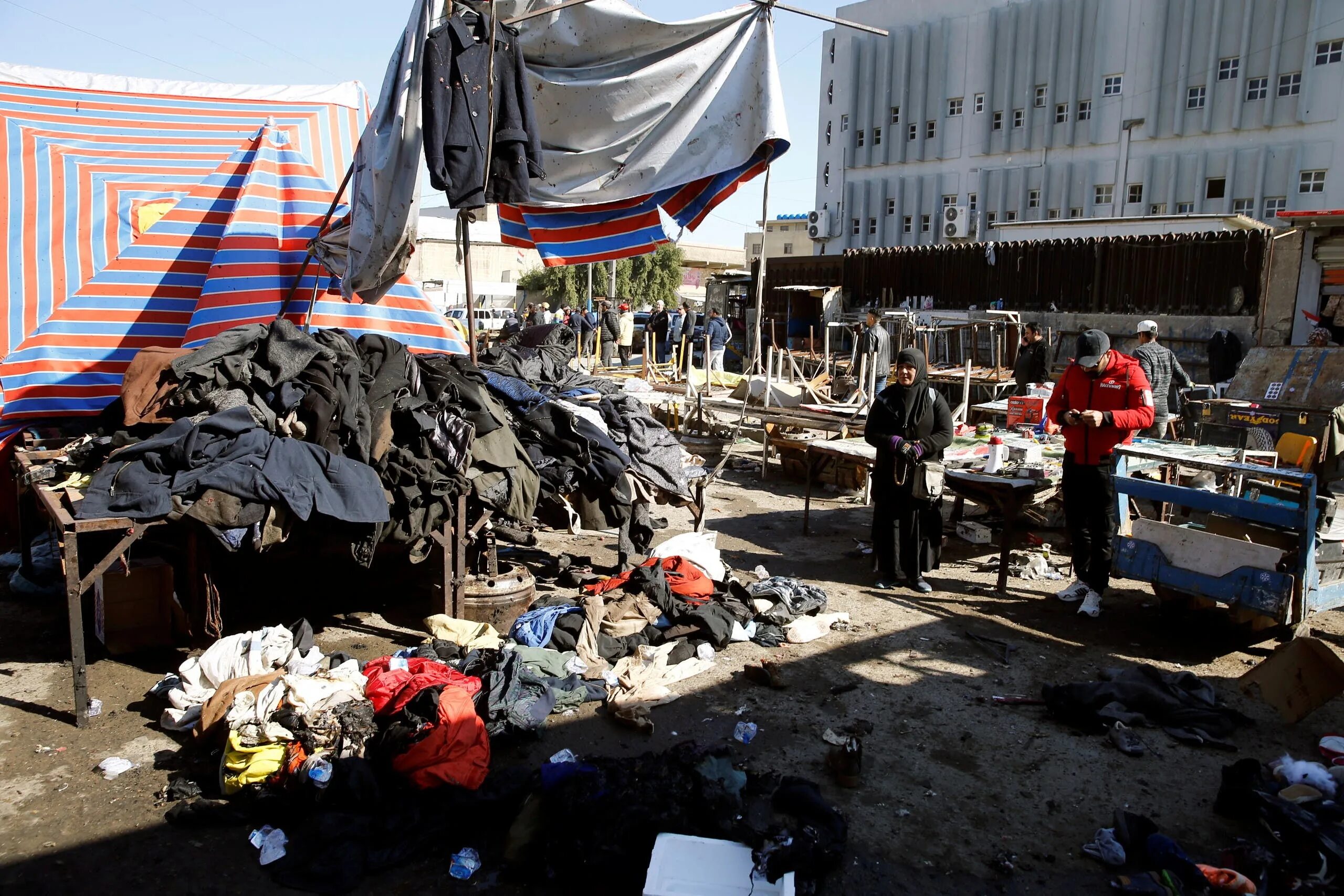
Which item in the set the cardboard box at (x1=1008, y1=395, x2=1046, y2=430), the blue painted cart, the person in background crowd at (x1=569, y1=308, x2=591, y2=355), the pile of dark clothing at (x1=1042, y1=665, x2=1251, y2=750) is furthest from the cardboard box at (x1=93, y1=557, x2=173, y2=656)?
the person in background crowd at (x1=569, y1=308, x2=591, y2=355)

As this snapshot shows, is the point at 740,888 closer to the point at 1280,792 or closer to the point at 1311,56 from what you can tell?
the point at 1280,792

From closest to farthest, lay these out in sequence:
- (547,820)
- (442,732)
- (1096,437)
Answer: (547,820)
(442,732)
(1096,437)

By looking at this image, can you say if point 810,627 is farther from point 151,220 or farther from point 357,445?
point 151,220

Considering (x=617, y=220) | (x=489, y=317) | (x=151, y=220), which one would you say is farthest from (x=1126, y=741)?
(x=489, y=317)

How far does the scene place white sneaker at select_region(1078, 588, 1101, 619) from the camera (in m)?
6.62

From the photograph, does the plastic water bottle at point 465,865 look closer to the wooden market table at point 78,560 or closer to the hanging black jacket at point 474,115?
the wooden market table at point 78,560

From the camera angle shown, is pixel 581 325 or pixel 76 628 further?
pixel 581 325

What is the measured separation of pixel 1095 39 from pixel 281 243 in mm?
34013

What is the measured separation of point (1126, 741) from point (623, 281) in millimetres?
40183

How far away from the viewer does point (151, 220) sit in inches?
330

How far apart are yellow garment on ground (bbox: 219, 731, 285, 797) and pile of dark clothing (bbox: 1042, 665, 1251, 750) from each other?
4.10m

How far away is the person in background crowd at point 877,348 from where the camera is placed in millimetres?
12805

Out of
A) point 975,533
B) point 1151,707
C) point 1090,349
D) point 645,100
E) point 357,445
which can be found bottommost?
point 1151,707

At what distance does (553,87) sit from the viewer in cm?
571
